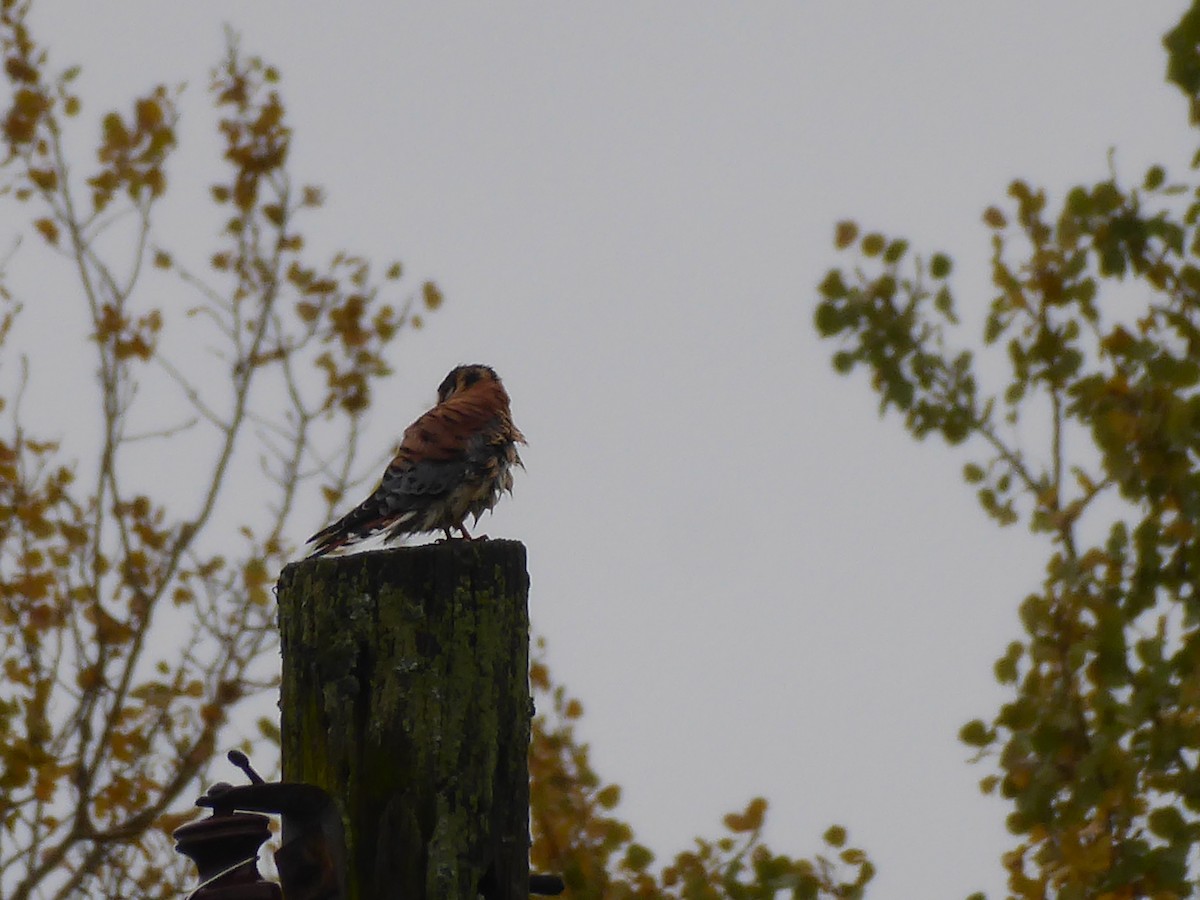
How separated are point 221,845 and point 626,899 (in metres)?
3.12

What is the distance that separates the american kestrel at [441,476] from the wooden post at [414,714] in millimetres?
2440

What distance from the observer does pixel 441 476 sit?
536 cm

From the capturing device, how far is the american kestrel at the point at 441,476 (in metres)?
5.19

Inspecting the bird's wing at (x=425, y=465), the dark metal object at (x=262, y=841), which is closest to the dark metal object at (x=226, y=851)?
the dark metal object at (x=262, y=841)

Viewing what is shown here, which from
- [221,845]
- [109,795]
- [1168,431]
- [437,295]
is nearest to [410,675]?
[221,845]

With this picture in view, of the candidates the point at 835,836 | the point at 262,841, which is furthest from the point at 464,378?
the point at 262,841

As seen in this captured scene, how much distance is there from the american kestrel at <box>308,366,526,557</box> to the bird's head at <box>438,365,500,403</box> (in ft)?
1.20

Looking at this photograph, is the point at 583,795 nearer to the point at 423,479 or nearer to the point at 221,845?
the point at 423,479

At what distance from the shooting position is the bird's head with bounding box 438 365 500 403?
245 inches

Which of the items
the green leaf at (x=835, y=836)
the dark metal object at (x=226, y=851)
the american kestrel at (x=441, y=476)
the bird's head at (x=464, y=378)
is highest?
the bird's head at (x=464, y=378)

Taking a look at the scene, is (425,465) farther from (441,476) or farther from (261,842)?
(261,842)

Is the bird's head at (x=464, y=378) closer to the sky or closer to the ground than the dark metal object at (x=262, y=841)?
closer to the sky

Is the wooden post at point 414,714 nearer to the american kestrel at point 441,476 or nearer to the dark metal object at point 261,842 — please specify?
the dark metal object at point 261,842

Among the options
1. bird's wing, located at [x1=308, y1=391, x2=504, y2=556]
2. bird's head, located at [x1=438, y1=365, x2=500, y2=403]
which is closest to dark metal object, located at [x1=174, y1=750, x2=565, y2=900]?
bird's wing, located at [x1=308, y1=391, x2=504, y2=556]
